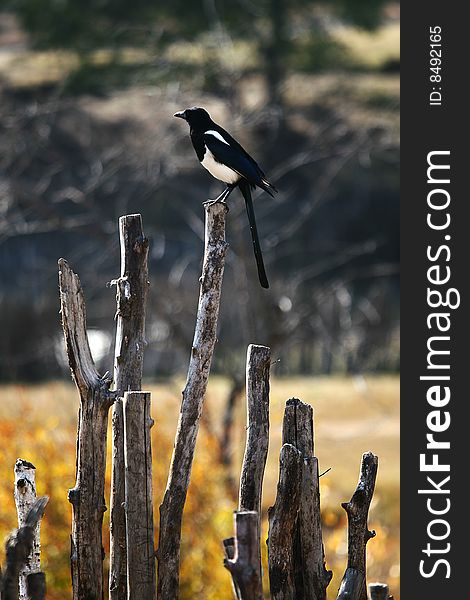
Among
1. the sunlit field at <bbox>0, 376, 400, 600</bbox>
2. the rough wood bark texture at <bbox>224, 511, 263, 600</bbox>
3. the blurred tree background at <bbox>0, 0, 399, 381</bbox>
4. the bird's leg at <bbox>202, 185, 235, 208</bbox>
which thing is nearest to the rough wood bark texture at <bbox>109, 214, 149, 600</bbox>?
the bird's leg at <bbox>202, 185, 235, 208</bbox>

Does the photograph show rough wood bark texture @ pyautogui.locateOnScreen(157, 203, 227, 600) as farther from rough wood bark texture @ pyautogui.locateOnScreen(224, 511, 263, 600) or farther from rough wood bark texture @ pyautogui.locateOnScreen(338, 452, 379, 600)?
rough wood bark texture @ pyautogui.locateOnScreen(224, 511, 263, 600)

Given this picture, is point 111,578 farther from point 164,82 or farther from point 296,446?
point 164,82

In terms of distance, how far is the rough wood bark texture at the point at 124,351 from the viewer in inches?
144

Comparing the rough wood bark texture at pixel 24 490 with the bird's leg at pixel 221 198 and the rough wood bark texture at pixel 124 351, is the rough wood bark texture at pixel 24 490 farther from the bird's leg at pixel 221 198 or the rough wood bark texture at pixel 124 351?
the bird's leg at pixel 221 198

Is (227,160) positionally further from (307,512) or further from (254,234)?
(307,512)

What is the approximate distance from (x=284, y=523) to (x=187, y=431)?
0.41 m

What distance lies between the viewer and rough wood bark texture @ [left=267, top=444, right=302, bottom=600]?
135 inches

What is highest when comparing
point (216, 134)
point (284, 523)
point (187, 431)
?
point (216, 134)

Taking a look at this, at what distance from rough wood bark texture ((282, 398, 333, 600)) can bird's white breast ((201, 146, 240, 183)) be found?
1.41 m

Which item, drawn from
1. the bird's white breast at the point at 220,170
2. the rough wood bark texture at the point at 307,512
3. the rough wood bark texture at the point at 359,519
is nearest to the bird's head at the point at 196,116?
the bird's white breast at the point at 220,170

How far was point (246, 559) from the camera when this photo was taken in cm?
292

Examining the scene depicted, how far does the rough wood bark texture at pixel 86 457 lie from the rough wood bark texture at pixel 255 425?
0.44 m

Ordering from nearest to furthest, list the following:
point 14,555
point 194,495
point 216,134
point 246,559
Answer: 1. point 246,559
2. point 14,555
3. point 216,134
4. point 194,495

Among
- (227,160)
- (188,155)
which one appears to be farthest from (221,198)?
(188,155)
